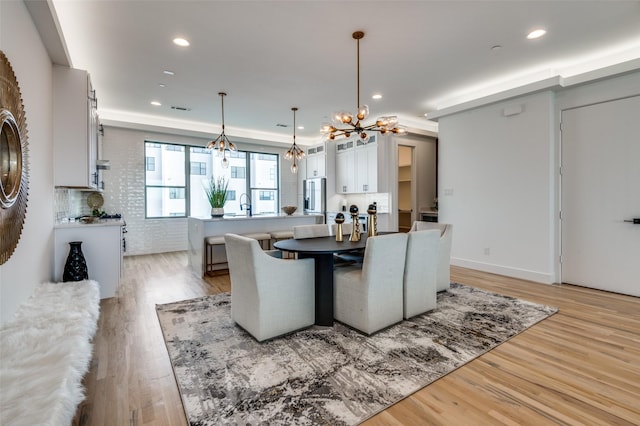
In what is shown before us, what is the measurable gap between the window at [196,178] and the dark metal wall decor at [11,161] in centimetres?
497

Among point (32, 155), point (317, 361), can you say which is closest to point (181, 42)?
point (32, 155)

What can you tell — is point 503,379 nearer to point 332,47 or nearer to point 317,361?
point 317,361

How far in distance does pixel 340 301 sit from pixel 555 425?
5.51 ft

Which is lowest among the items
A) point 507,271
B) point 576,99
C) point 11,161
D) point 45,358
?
point 507,271

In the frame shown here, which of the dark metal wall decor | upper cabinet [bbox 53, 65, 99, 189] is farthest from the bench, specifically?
the dark metal wall decor

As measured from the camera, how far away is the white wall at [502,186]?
4.37 m

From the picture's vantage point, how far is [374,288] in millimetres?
2711

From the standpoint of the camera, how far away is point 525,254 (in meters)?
4.58

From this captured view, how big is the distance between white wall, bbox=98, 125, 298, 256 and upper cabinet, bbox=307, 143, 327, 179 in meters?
2.85

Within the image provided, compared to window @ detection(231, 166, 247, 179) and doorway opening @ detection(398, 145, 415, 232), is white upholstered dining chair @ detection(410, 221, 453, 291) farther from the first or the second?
window @ detection(231, 166, 247, 179)

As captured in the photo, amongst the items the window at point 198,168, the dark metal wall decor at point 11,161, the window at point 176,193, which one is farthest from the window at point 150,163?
the dark metal wall decor at point 11,161

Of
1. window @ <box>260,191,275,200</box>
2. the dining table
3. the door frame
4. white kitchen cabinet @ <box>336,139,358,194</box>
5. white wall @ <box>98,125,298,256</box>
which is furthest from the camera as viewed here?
window @ <box>260,191,275,200</box>

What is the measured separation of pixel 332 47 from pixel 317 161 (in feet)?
15.3

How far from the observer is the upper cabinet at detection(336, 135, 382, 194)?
679 cm
